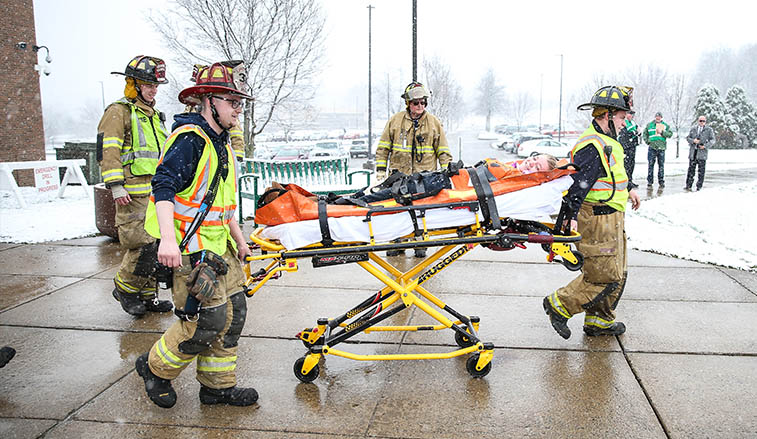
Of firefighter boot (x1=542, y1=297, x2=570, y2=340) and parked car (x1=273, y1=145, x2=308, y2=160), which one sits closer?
firefighter boot (x1=542, y1=297, x2=570, y2=340)

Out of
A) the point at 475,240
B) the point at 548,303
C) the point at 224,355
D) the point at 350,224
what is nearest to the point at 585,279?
the point at 548,303

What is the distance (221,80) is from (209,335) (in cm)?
141

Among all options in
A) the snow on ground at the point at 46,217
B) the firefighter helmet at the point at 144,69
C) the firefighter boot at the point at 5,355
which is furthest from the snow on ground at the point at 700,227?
the snow on ground at the point at 46,217

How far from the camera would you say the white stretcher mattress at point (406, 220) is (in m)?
3.50

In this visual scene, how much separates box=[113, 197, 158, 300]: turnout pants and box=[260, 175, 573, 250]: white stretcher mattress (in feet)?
5.82

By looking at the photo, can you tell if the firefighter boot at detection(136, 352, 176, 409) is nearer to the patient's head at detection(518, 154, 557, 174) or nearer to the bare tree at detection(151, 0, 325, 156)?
the patient's head at detection(518, 154, 557, 174)

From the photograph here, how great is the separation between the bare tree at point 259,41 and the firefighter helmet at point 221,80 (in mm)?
15729

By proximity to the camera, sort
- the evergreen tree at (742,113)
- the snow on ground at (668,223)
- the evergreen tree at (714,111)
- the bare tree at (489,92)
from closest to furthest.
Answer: the snow on ground at (668,223) < the evergreen tree at (714,111) < the evergreen tree at (742,113) < the bare tree at (489,92)

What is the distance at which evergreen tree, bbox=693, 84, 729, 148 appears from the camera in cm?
4156

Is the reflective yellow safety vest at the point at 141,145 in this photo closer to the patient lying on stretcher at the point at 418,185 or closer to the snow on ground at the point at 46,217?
the patient lying on stretcher at the point at 418,185

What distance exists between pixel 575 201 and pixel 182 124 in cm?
257

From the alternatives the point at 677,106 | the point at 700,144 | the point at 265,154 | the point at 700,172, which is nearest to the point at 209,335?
the point at 700,144

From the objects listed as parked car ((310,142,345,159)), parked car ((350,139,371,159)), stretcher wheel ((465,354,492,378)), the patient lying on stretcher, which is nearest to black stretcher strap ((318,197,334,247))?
the patient lying on stretcher

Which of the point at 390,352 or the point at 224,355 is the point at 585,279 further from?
the point at 224,355
